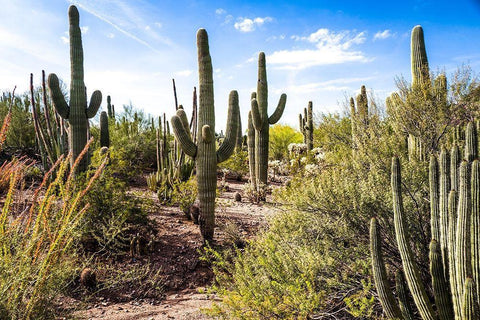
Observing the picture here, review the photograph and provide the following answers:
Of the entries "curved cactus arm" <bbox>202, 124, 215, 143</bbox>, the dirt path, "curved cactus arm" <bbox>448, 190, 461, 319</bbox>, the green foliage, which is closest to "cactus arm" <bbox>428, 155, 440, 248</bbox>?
"curved cactus arm" <bbox>448, 190, 461, 319</bbox>

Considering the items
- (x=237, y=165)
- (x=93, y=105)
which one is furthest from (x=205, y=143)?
(x=237, y=165)

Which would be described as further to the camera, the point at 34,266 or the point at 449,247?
the point at 34,266

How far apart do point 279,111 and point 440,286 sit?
7.97 m

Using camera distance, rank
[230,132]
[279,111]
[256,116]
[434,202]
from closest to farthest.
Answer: [434,202] → [230,132] → [256,116] → [279,111]

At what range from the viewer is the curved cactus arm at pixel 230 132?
20.3 ft

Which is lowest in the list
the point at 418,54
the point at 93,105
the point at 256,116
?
the point at 256,116

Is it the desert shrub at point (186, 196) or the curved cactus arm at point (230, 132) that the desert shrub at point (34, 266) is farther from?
the desert shrub at point (186, 196)

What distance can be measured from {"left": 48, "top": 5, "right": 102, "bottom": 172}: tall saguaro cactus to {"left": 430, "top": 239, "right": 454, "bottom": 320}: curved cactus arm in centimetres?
684

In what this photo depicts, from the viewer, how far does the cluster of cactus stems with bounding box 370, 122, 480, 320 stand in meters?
2.23

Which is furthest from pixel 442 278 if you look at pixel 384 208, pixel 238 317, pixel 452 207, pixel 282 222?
pixel 282 222

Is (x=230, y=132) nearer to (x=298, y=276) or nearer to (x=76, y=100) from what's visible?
(x=298, y=276)

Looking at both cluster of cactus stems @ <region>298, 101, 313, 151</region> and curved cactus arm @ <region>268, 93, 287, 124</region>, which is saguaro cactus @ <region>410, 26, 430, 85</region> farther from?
cluster of cactus stems @ <region>298, 101, 313, 151</region>

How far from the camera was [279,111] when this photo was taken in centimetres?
1009

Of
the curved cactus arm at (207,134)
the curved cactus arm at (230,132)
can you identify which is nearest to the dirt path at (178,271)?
the curved cactus arm at (230,132)
